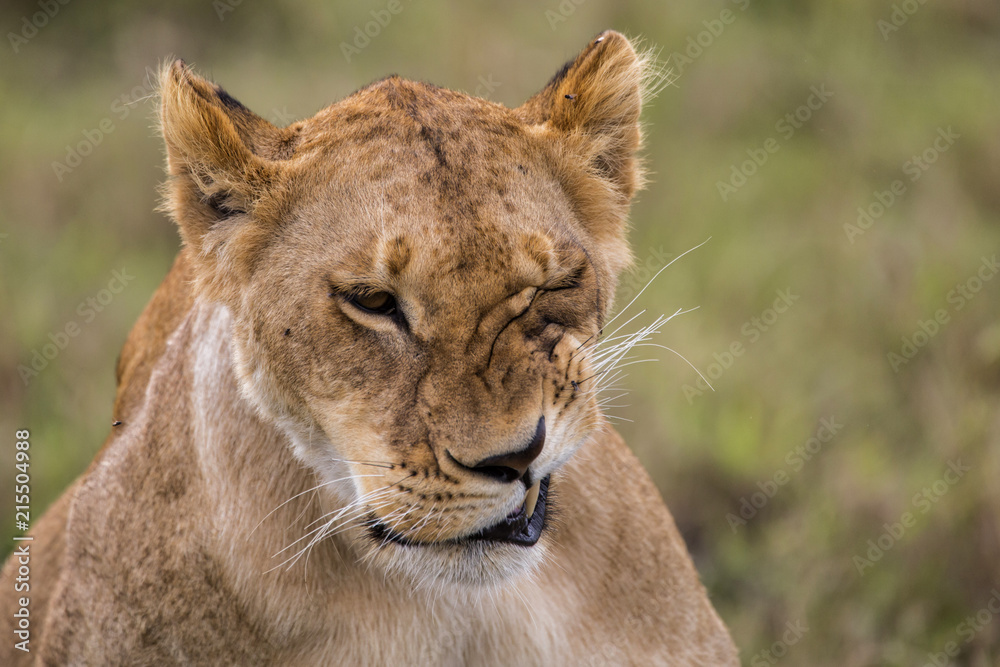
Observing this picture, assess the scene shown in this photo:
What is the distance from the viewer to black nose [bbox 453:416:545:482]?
2248 millimetres

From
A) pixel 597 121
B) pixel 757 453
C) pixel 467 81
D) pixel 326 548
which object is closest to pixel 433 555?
pixel 326 548

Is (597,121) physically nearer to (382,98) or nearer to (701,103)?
(382,98)

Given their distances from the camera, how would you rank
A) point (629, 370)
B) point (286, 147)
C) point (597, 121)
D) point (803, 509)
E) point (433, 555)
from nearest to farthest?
point (433, 555) → point (286, 147) → point (597, 121) → point (803, 509) → point (629, 370)

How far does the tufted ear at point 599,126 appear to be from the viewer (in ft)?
9.00

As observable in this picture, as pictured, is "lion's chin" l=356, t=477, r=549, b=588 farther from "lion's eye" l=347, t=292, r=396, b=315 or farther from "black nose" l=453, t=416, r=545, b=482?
"lion's eye" l=347, t=292, r=396, b=315

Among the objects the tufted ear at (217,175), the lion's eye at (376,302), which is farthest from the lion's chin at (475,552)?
the tufted ear at (217,175)

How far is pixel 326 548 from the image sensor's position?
107 inches

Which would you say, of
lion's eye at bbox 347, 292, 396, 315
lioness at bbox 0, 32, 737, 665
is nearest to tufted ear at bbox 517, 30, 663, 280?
lioness at bbox 0, 32, 737, 665

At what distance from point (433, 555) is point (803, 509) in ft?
9.53

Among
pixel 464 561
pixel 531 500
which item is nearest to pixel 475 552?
pixel 464 561

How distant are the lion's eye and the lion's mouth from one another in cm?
45

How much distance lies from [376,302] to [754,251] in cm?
502

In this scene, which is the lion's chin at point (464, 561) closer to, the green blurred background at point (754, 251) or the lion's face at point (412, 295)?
the lion's face at point (412, 295)

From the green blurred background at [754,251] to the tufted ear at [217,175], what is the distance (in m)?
0.96
